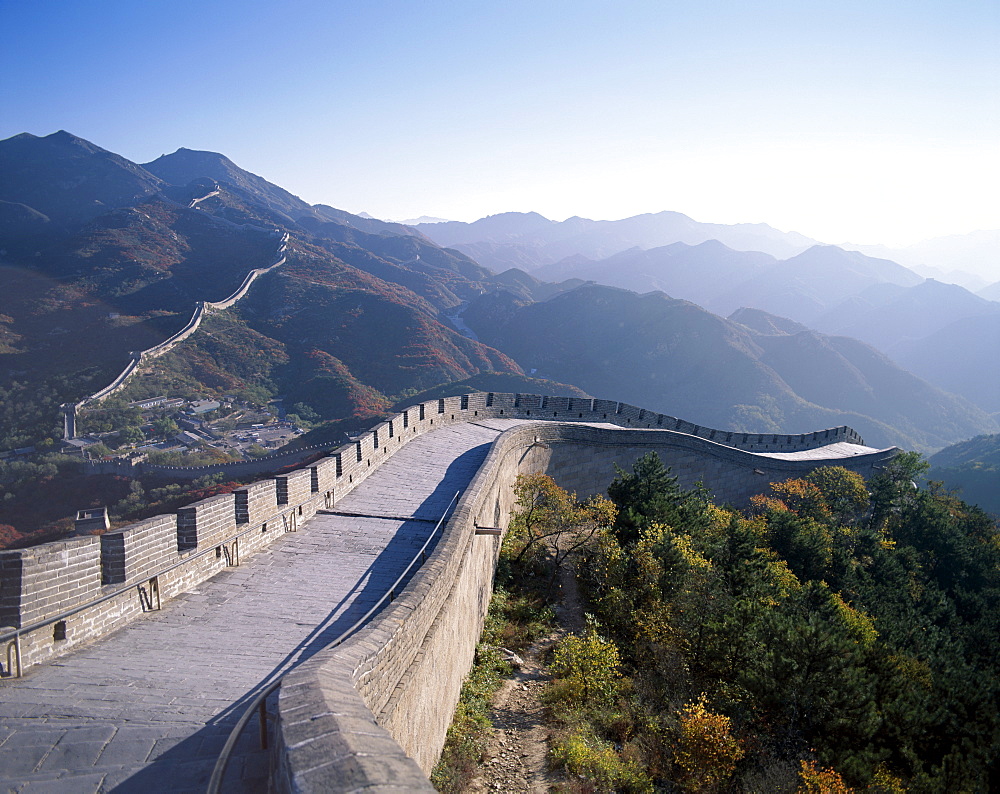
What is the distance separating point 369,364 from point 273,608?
36231 mm

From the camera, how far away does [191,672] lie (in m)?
3.37

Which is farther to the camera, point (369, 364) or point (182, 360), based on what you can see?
point (369, 364)

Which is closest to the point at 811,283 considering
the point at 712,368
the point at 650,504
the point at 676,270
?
the point at 676,270

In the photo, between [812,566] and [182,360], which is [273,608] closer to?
[812,566]

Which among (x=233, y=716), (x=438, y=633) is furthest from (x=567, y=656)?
(x=233, y=716)

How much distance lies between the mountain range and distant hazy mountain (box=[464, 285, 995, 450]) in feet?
0.86

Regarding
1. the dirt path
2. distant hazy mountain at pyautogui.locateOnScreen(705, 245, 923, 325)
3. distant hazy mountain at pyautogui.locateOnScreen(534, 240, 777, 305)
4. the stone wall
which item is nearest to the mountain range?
the stone wall

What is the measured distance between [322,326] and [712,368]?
4586 centimetres

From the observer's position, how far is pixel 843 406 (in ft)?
235

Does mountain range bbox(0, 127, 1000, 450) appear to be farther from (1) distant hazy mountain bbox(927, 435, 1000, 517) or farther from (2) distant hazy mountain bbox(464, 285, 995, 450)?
(1) distant hazy mountain bbox(927, 435, 1000, 517)

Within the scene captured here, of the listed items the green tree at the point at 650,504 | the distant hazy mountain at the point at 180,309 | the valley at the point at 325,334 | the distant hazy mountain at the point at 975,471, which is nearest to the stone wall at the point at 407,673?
the green tree at the point at 650,504

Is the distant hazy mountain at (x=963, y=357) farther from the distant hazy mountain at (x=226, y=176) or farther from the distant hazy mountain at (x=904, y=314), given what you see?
the distant hazy mountain at (x=226, y=176)

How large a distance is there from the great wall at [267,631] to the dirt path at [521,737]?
0.56 m

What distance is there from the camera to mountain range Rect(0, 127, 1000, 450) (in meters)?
32.8
